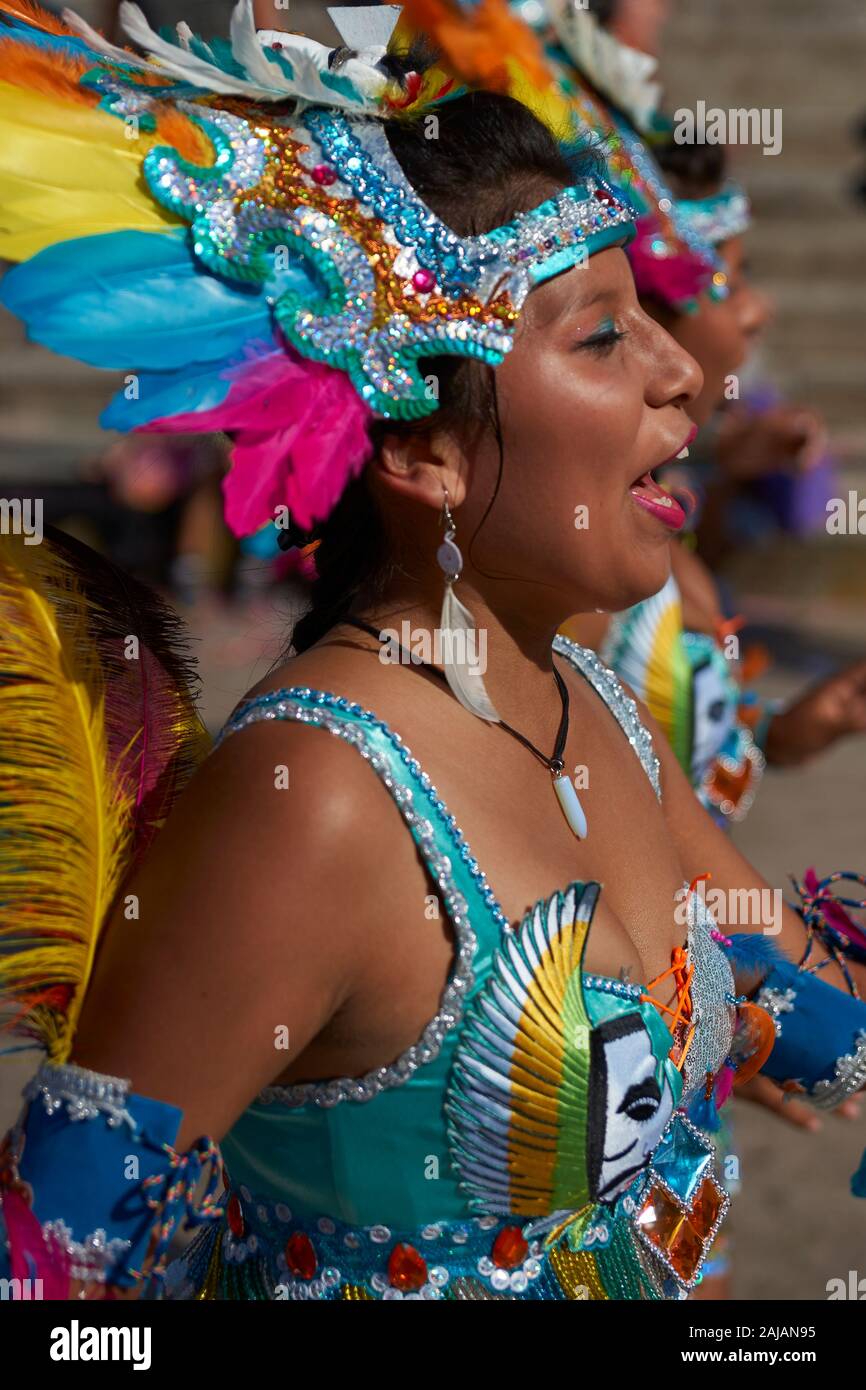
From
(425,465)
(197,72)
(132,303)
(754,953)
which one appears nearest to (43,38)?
(197,72)

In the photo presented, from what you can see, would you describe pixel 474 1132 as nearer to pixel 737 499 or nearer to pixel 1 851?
pixel 1 851

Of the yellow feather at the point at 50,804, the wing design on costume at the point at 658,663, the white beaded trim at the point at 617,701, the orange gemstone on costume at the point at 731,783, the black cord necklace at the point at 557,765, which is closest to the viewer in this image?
the yellow feather at the point at 50,804

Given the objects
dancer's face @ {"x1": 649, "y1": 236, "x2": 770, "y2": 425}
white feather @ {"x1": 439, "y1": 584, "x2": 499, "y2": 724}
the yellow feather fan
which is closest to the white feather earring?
white feather @ {"x1": 439, "y1": 584, "x2": 499, "y2": 724}

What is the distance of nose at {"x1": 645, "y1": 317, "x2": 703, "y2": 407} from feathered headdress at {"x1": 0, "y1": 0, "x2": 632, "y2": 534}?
0.42 feet

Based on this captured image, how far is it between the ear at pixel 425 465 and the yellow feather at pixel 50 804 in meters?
0.39

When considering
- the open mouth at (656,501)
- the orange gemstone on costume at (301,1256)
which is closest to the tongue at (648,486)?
the open mouth at (656,501)

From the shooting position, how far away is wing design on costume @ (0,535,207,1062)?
176 centimetres

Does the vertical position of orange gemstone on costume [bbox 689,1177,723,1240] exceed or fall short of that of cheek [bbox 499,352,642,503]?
it falls short

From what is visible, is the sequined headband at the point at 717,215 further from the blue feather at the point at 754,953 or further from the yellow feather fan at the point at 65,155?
the yellow feather fan at the point at 65,155

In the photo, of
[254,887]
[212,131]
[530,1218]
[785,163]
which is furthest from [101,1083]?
[785,163]

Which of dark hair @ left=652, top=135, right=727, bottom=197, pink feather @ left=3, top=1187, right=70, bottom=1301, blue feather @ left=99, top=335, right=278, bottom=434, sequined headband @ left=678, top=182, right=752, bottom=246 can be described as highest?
dark hair @ left=652, top=135, right=727, bottom=197

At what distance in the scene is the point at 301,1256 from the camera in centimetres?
193

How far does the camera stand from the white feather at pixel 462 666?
6.33ft

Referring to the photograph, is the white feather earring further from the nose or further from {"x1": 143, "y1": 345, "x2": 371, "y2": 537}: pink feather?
the nose
